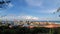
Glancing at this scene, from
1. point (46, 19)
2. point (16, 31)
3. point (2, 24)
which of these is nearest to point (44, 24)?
point (46, 19)

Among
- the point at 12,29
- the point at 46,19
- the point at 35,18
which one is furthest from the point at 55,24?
the point at 12,29

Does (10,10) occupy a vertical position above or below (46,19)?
above

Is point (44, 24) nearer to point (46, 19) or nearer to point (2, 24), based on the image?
point (46, 19)

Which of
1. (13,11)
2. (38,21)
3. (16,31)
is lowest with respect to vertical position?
(16,31)

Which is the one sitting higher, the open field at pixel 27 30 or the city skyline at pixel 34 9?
the city skyline at pixel 34 9

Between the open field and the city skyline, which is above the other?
the city skyline

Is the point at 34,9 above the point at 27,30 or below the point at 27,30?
above

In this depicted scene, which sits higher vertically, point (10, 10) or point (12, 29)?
point (10, 10)

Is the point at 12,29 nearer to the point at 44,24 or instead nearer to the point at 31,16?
Result: the point at 31,16
